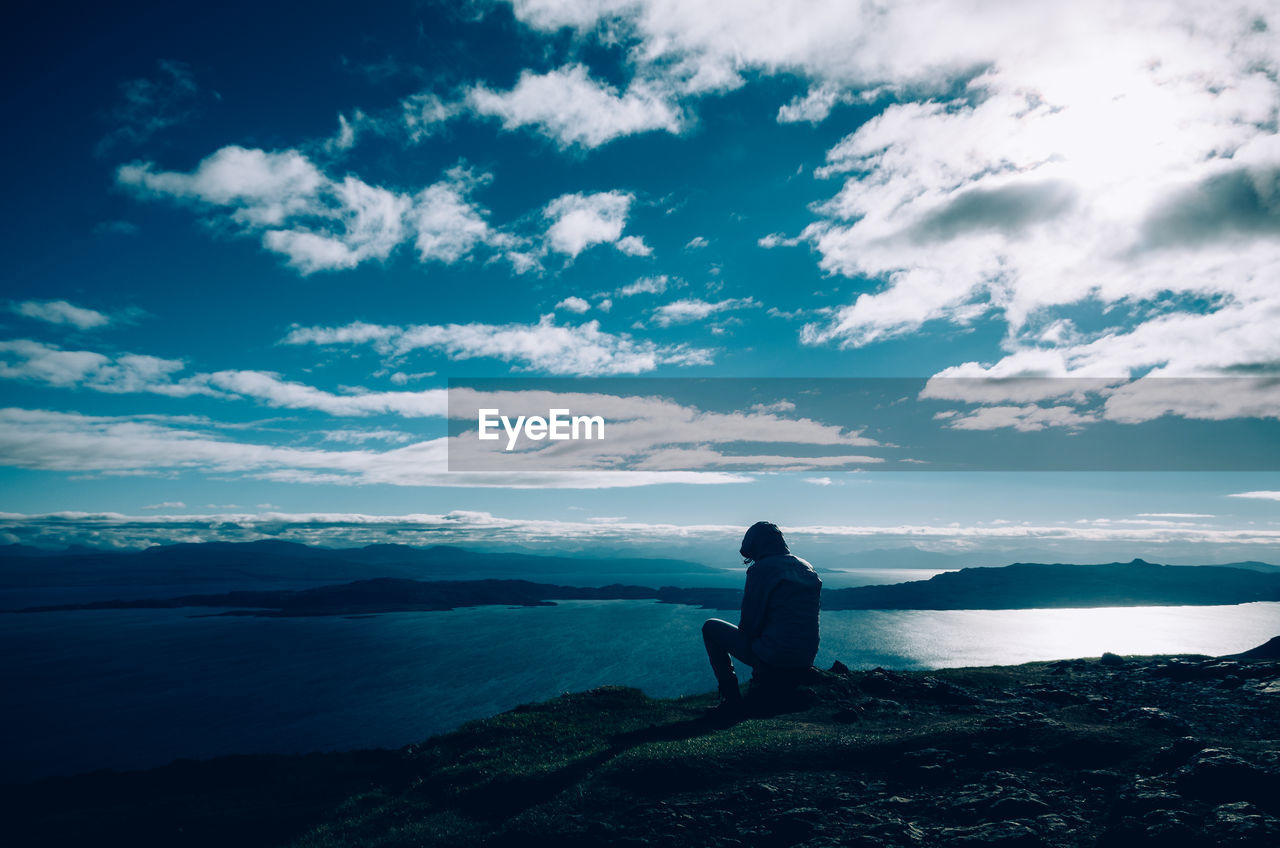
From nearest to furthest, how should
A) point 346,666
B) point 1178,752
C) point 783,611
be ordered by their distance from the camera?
point 1178,752
point 783,611
point 346,666

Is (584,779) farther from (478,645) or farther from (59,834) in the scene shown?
(478,645)

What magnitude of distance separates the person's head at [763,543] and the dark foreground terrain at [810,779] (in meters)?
3.82

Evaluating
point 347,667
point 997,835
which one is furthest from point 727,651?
point 347,667

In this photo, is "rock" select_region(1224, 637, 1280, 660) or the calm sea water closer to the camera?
"rock" select_region(1224, 637, 1280, 660)

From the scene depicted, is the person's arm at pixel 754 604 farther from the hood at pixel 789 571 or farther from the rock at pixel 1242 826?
the rock at pixel 1242 826

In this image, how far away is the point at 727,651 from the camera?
15164 mm

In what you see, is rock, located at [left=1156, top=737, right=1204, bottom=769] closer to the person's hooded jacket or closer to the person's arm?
the person's hooded jacket

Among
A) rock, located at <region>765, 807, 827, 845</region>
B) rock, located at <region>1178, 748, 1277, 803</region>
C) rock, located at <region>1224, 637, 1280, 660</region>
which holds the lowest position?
rock, located at <region>1224, 637, 1280, 660</region>

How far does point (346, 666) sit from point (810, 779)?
132268mm

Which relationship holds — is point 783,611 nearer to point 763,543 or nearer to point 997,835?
point 763,543

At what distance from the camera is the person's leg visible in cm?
1479

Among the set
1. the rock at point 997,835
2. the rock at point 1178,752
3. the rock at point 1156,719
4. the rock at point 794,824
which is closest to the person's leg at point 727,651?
the rock at point 794,824

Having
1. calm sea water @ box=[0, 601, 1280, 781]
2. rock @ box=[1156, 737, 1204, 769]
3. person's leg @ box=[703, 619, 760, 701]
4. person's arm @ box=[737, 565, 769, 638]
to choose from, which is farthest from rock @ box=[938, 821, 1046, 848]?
calm sea water @ box=[0, 601, 1280, 781]

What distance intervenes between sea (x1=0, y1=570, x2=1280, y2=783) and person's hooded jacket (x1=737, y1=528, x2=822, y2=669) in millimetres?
61951
